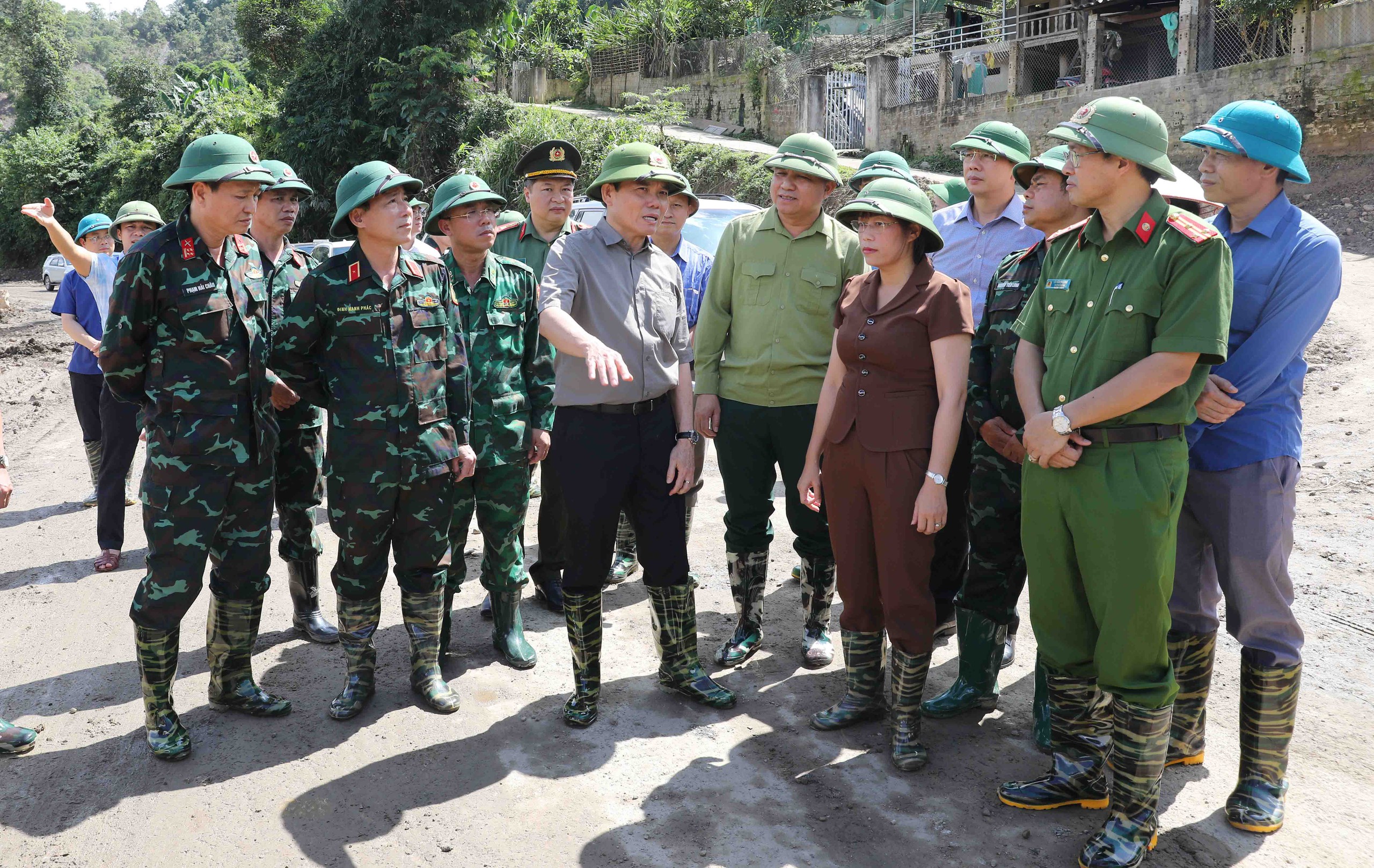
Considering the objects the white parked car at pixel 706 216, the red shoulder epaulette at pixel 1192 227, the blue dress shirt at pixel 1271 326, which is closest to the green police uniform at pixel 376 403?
the red shoulder epaulette at pixel 1192 227

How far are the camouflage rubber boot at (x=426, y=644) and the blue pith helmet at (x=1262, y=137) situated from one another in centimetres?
332

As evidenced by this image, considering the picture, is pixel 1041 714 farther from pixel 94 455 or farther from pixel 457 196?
pixel 94 455

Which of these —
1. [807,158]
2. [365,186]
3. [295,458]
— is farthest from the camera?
[295,458]

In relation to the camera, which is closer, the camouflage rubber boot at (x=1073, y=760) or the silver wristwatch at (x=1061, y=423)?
the silver wristwatch at (x=1061, y=423)

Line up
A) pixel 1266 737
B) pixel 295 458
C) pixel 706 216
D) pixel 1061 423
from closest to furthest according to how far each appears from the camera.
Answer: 1. pixel 1061 423
2. pixel 1266 737
3. pixel 295 458
4. pixel 706 216

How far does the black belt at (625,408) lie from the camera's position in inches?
152

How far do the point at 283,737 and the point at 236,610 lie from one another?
0.54 meters

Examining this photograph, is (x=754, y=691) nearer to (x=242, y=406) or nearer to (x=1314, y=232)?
(x=242, y=406)

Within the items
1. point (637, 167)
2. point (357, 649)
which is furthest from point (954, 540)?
point (357, 649)

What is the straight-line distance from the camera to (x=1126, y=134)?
9.55 feet

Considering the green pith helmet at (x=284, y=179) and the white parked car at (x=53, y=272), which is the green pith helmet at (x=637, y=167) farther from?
the white parked car at (x=53, y=272)

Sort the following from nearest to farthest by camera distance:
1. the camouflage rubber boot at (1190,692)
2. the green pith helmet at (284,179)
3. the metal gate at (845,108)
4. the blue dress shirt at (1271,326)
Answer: the blue dress shirt at (1271,326)
the camouflage rubber boot at (1190,692)
the green pith helmet at (284,179)
the metal gate at (845,108)

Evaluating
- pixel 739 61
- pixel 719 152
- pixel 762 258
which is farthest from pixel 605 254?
pixel 739 61

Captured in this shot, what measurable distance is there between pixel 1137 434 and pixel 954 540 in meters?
1.39
